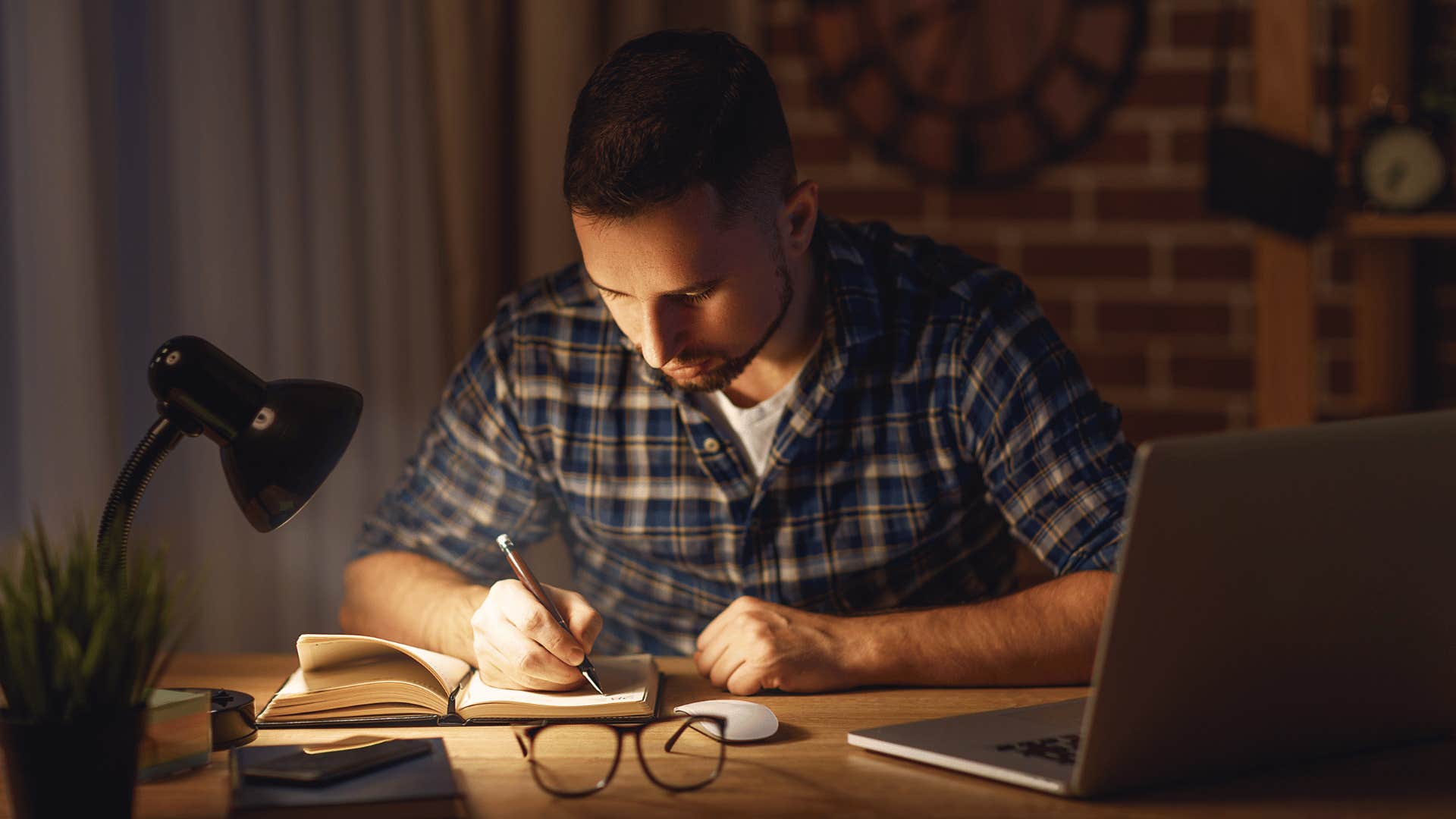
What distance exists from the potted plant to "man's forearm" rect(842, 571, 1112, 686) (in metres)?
0.61

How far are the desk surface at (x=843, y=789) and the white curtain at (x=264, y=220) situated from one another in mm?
555

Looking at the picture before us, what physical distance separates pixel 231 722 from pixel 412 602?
0.36 m

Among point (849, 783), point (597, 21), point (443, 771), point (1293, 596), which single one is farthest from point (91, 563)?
point (597, 21)

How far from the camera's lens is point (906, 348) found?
153 centimetres

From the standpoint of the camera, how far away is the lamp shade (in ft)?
3.24

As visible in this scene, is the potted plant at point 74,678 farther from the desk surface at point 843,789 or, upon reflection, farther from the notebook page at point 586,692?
the notebook page at point 586,692

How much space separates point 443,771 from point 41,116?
110 centimetres

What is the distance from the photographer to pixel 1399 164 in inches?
80.6

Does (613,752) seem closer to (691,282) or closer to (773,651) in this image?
(773,651)

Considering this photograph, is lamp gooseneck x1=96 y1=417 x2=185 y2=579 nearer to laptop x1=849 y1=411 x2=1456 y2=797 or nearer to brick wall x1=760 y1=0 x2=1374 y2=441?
laptop x1=849 y1=411 x2=1456 y2=797

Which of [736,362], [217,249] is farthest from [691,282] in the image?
[217,249]

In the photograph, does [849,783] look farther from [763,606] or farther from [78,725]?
[78,725]

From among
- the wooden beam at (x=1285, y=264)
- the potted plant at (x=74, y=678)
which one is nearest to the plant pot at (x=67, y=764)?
the potted plant at (x=74, y=678)

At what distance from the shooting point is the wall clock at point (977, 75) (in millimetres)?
2486
